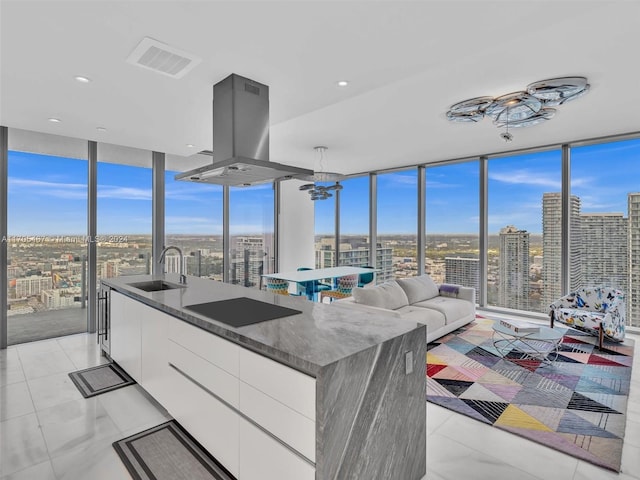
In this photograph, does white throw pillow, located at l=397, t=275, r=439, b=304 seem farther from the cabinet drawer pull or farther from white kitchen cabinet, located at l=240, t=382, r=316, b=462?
white kitchen cabinet, located at l=240, t=382, r=316, b=462

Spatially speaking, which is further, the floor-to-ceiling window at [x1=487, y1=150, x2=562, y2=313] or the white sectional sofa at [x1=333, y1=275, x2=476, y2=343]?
the floor-to-ceiling window at [x1=487, y1=150, x2=562, y2=313]

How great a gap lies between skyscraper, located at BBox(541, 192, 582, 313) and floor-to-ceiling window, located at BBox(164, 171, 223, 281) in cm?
564

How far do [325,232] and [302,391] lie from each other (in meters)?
7.43

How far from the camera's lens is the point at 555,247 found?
545cm

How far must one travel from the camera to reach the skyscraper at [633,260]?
4805mm

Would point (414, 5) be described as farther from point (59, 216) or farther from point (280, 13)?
point (59, 216)

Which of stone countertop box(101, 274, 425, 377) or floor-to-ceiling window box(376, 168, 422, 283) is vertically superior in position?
floor-to-ceiling window box(376, 168, 422, 283)

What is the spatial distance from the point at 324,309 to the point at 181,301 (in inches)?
43.4

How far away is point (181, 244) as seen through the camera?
5.85 m

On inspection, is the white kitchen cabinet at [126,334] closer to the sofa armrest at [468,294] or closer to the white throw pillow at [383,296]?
the white throw pillow at [383,296]

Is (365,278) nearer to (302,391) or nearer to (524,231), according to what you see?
(524,231)

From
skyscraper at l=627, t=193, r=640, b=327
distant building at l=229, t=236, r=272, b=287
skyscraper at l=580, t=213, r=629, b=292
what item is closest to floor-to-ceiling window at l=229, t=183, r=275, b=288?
distant building at l=229, t=236, r=272, b=287

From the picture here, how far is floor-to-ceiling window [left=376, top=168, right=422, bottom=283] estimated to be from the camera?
283 inches

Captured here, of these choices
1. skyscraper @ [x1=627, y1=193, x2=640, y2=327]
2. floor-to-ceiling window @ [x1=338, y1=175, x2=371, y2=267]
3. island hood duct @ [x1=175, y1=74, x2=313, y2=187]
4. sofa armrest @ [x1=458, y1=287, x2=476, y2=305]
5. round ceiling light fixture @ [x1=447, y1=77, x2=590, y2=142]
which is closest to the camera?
island hood duct @ [x1=175, y1=74, x2=313, y2=187]
